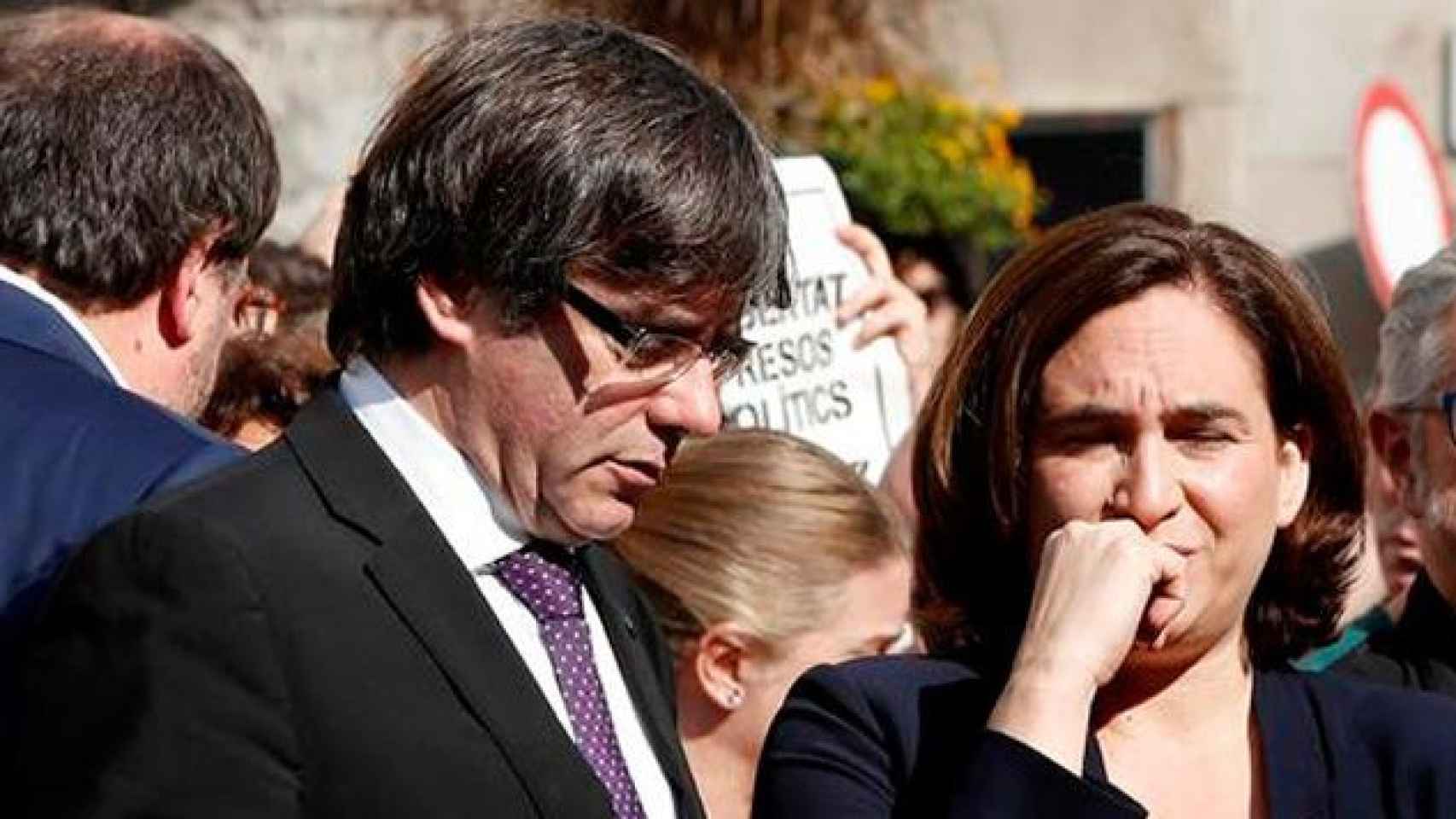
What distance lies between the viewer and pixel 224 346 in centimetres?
423

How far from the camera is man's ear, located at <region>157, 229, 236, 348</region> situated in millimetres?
3619

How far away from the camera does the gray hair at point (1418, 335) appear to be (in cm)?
381

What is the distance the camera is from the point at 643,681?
3.20m

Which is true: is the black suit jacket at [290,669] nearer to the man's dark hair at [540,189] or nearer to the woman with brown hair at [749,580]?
the man's dark hair at [540,189]

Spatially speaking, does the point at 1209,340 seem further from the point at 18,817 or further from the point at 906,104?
the point at 906,104

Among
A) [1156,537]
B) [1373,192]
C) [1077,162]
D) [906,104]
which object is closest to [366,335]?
[1156,537]

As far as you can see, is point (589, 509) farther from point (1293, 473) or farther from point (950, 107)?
point (950, 107)

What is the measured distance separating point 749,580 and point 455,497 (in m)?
1.42

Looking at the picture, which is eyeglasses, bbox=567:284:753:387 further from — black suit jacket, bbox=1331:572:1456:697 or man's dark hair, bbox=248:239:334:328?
man's dark hair, bbox=248:239:334:328

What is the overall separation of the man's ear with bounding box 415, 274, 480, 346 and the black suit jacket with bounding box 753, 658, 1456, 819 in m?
0.45

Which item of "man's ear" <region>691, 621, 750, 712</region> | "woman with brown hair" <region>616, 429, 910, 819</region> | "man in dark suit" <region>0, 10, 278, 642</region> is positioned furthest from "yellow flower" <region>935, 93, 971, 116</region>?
"man in dark suit" <region>0, 10, 278, 642</region>

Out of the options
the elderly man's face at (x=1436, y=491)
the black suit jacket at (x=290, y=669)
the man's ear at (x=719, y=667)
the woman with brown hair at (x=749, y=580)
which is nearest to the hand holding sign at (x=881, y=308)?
the woman with brown hair at (x=749, y=580)

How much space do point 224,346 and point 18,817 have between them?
1.45 meters

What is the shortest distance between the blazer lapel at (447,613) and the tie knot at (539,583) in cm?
8
